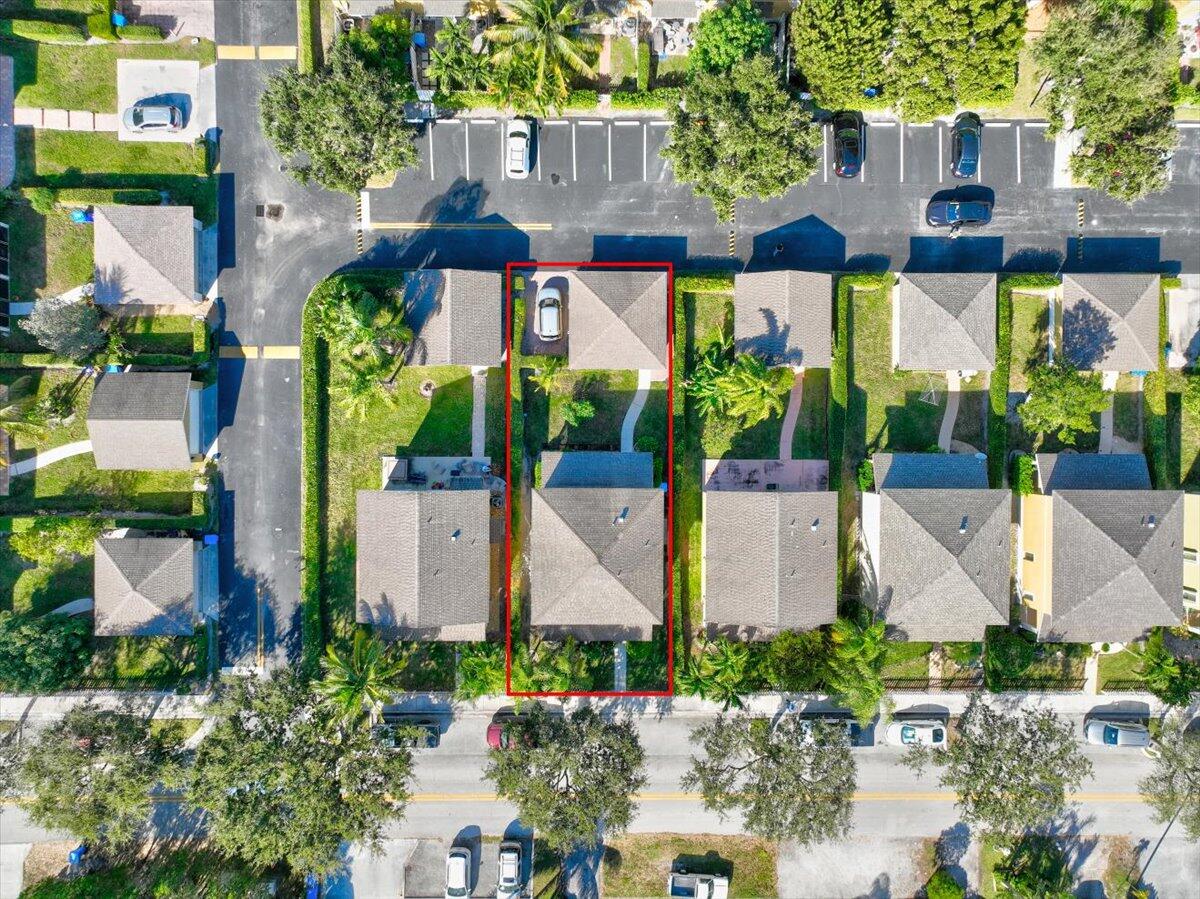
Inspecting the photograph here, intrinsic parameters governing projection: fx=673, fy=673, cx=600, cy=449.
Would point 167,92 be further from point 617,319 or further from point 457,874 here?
point 457,874

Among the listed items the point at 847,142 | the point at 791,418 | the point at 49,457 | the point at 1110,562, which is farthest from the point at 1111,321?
the point at 49,457

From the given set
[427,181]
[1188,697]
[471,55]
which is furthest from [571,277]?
[1188,697]

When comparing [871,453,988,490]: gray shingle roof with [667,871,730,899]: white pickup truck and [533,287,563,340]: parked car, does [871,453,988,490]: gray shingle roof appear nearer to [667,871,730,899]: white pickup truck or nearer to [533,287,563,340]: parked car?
[533,287,563,340]: parked car

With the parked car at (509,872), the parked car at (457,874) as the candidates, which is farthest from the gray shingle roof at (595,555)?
the parked car at (457,874)

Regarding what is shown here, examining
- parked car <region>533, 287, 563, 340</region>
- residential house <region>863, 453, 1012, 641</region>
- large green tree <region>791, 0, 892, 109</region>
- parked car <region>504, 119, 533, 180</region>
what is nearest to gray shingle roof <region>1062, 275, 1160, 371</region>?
residential house <region>863, 453, 1012, 641</region>

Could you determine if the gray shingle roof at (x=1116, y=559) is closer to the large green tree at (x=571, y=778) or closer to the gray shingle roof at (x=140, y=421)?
the large green tree at (x=571, y=778)
